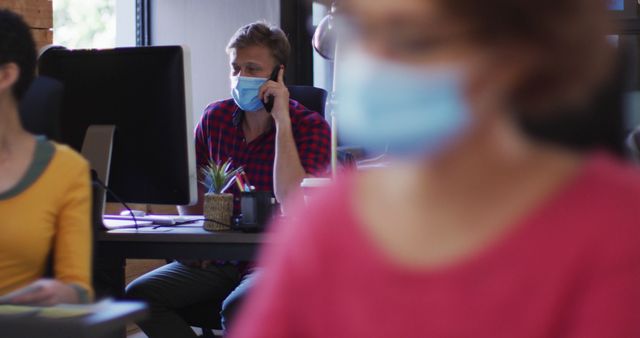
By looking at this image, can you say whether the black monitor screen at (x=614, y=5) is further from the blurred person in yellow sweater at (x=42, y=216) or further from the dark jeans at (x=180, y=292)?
the dark jeans at (x=180, y=292)

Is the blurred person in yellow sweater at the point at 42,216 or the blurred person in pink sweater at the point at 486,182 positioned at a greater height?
the blurred person in pink sweater at the point at 486,182

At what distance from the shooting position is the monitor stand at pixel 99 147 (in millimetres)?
2479

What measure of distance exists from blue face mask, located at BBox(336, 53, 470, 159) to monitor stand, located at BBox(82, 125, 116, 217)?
2.05m

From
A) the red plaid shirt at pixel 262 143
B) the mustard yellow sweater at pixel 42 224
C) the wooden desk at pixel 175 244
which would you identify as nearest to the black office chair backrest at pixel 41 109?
the mustard yellow sweater at pixel 42 224

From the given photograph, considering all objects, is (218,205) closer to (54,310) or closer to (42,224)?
(42,224)

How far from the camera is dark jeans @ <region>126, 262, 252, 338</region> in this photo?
2.81 m

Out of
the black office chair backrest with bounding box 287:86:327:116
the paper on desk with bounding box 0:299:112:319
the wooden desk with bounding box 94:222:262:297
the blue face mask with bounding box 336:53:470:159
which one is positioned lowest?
the wooden desk with bounding box 94:222:262:297

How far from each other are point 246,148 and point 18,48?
3.63ft

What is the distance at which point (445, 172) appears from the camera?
0.48 m

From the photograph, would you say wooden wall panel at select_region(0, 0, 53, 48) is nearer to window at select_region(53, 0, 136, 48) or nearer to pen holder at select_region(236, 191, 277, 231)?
window at select_region(53, 0, 136, 48)

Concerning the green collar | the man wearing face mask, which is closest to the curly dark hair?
the green collar

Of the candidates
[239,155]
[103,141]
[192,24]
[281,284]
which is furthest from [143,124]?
[192,24]

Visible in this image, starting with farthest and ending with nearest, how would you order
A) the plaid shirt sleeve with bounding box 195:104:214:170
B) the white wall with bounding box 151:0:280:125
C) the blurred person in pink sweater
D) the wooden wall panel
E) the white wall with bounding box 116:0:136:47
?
the white wall with bounding box 151:0:280:125
the white wall with bounding box 116:0:136:47
the wooden wall panel
the plaid shirt sleeve with bounding box 195:104:214:170
the blurred person in pink sweater

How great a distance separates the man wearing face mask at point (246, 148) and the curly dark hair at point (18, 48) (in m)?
0.96
